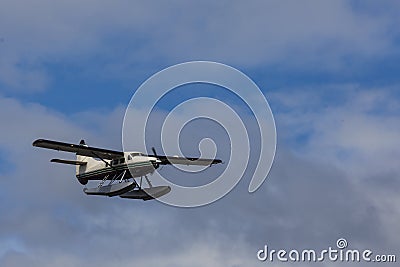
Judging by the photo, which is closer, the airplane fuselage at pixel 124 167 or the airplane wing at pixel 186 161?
the airplane fuselage at pixel 124 167

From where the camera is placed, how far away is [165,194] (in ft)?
271

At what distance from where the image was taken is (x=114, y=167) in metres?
87.8

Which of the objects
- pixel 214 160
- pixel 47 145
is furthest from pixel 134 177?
pixel 214 160

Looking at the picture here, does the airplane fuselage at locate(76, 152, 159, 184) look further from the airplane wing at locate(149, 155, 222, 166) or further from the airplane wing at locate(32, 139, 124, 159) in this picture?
the airplane wing at locate(149, 155, 222, 166)

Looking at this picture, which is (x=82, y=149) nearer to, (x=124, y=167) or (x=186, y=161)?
(x=124, y=167)

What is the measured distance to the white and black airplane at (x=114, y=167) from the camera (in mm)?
82662

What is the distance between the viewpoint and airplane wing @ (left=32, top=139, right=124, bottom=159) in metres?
85.3

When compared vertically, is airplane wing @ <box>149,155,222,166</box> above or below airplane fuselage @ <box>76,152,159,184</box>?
above

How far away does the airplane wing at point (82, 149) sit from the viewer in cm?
8534

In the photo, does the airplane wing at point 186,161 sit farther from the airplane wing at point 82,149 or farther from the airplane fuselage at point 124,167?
the airplane wing at point 82,149

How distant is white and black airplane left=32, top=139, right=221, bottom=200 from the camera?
82662 millimetres

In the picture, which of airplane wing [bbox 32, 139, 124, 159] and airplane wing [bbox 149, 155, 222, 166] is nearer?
airplane wing [bbox 32, 139, 124, 159]

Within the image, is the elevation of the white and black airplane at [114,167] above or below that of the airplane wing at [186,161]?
below

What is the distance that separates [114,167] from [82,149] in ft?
12.7
